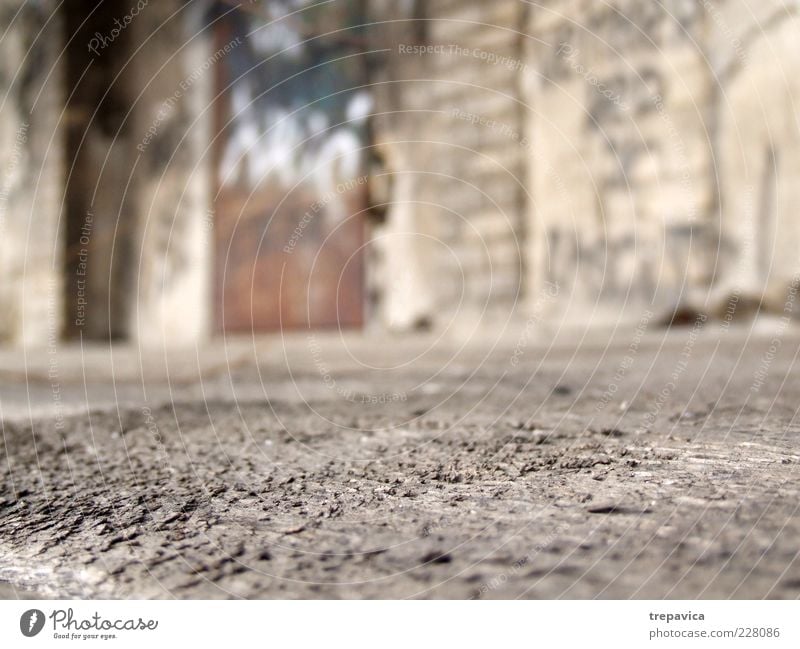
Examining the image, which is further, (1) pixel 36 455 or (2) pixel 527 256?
(2) pixel 527 256

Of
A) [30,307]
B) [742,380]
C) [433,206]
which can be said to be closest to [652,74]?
[433,206]

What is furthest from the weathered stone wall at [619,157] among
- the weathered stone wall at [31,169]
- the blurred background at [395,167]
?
the weathered stone wall at [31,169]

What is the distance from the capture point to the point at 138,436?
739 millimetres

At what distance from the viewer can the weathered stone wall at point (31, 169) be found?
204 centimetres

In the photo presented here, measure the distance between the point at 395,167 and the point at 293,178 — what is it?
0.44 metres

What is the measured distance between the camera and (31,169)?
2.04 m

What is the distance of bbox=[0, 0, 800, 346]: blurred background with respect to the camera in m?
1.51

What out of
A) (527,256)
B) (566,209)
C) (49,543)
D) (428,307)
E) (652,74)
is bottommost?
(49,543)

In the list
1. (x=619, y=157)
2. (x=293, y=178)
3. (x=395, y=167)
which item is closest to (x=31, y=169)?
(x=293, y=178)

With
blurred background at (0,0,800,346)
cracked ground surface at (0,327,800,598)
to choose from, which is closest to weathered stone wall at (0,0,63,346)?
blurred background at (0,0,800,346)

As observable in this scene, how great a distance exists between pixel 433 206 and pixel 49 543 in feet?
5.79

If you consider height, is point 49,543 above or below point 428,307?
below

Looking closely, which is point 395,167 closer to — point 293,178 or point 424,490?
point 293,178

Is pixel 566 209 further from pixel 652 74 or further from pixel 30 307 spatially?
pixel 30 307
